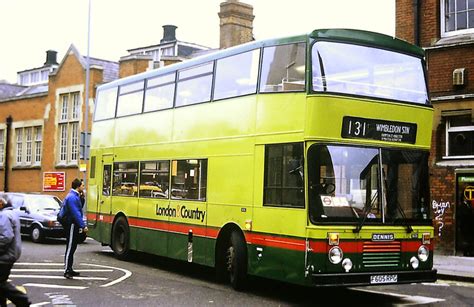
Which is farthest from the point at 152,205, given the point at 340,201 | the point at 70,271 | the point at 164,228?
the point at 340,201

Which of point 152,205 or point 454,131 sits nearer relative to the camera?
point 152,205

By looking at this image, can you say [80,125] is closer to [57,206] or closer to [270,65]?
[57,206]

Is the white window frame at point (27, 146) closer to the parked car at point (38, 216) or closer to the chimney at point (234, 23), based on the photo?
the chimney at point (234, 23)

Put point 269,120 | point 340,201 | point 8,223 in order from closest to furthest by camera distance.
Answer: point 8,223 → point 340,201 → point 269,120

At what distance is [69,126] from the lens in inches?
1362

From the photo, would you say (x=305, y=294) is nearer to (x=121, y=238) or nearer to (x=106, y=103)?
(x=121, y=238)

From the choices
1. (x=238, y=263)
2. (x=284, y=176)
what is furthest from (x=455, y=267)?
(x=284, y=176)

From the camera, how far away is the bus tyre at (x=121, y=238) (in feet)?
50.5

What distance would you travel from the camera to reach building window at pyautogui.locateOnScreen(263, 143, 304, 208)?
9.84m

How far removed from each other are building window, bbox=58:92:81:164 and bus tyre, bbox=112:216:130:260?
61.2 ft

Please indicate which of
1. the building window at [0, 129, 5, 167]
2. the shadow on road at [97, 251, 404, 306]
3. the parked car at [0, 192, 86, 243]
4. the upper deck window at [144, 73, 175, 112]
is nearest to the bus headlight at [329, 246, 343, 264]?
the shadow on road at [97, 251, 404, 306]

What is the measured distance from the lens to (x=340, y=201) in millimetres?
9727

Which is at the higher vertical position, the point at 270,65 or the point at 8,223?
the point at 270,65

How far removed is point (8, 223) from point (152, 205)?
6253 mm
